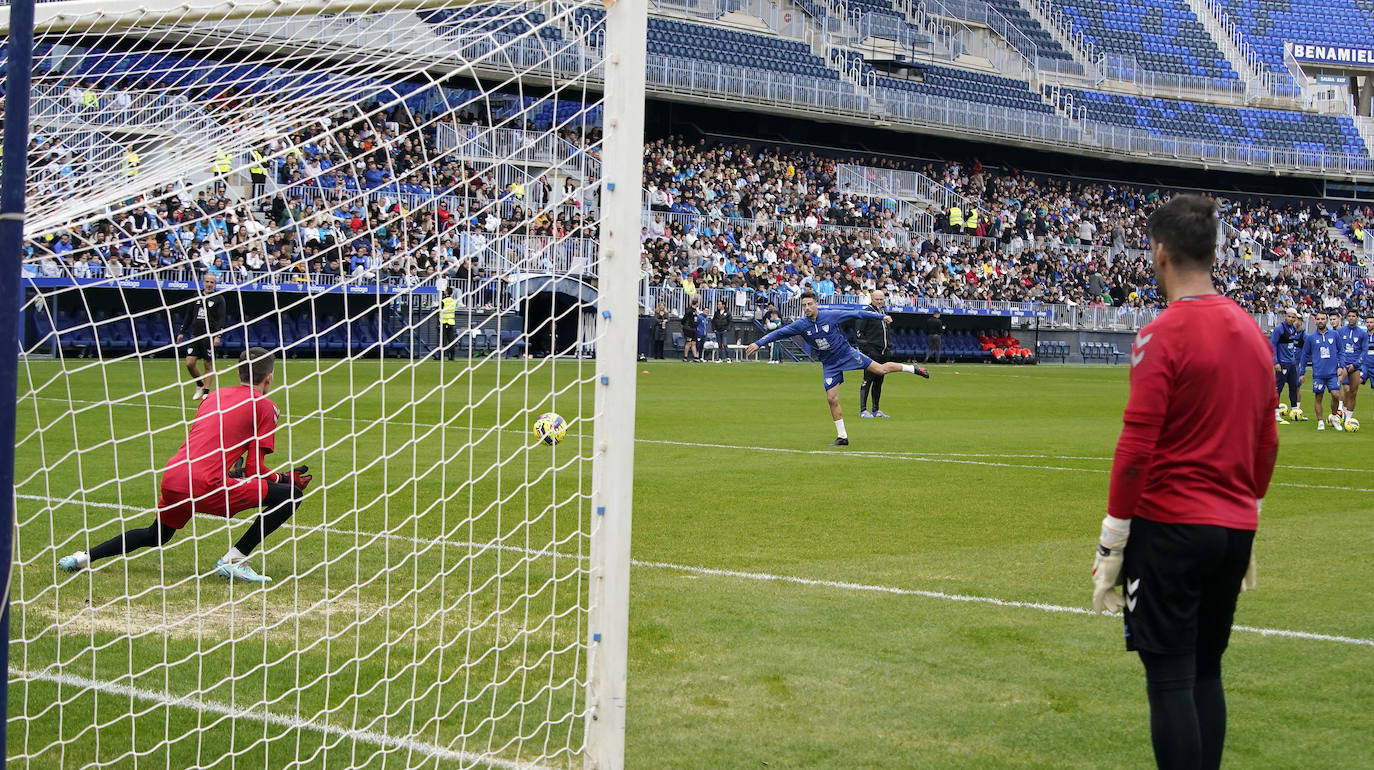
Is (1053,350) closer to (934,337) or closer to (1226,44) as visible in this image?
(934,337)

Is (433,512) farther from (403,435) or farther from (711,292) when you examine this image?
(711,292)

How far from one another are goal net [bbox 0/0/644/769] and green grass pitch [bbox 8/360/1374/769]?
0.04 metres

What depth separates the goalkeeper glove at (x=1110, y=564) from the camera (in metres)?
4.01

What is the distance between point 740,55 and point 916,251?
871cm

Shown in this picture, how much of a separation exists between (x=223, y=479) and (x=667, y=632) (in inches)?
94.5

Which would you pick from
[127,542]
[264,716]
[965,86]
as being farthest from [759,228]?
[264,716]

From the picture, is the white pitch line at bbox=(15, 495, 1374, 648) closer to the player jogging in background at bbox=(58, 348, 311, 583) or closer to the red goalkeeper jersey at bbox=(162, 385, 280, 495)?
the player jogging in background at bbox=(58, 348, 311, 583)

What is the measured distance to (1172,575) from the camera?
400 cm

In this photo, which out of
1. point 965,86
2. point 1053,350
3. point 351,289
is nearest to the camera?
point 351,289

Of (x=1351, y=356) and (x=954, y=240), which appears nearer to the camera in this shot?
(x=1351, y=356)

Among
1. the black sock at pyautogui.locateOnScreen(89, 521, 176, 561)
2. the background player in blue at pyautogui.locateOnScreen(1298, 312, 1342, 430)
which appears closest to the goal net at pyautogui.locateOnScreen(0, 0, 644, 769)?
the black sock at pyautogui.locateOnScreen(89, 521, 176, 561)

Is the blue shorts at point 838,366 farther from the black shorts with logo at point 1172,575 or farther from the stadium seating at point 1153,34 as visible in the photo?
the stadium seating at point 1153,34

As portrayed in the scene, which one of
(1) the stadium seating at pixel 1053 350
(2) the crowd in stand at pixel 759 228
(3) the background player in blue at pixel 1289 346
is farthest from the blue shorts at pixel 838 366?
(1) the stadium seating at pixel 1053 350

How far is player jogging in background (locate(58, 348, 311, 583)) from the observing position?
7086 mm
